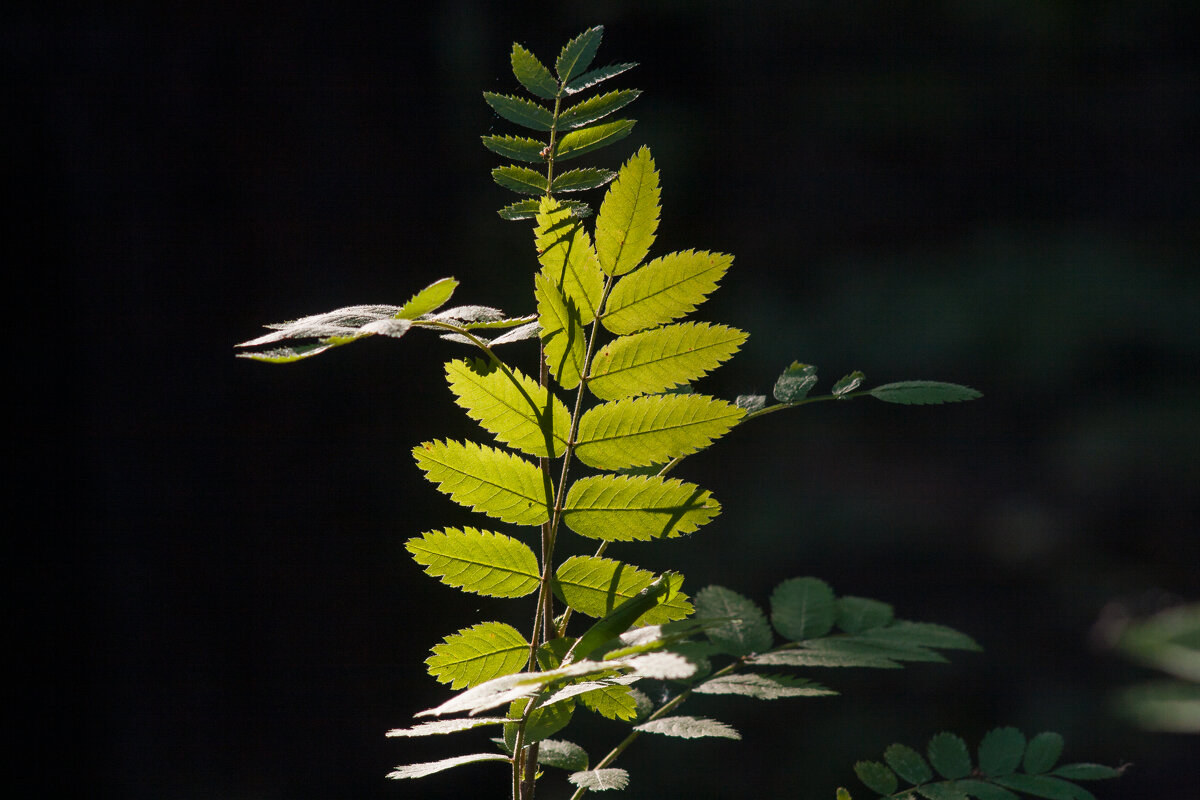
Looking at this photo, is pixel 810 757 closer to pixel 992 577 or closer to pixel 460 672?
pixel 992 577

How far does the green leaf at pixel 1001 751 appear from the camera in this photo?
33.7 inches

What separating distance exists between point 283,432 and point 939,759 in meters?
2.48

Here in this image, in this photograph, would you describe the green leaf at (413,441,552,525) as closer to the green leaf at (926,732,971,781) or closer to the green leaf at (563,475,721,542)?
the green leaf at (563,475,721,542)

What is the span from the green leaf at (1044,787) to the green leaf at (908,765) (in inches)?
2.7

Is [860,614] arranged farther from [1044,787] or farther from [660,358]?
[660,358]

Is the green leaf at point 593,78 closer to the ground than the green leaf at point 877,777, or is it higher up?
higher up

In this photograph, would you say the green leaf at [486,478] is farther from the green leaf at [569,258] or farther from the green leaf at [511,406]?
the green leaf at [569,258]

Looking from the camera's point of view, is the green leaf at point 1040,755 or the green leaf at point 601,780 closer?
the green leaf at point 601,780

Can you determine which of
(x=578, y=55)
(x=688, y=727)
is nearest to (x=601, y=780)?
(x=688, y=727)

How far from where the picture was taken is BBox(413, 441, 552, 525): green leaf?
24.1 inches

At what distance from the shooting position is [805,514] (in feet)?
14.2

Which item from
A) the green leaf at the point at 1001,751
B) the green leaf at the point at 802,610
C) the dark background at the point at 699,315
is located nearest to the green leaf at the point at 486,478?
the green leaf at the point at 802,610

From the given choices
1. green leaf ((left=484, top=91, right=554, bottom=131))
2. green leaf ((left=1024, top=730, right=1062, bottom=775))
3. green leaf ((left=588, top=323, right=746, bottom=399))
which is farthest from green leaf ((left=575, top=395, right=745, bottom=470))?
green leaf ((left=1024, top=730, right=1062, bottom=775))

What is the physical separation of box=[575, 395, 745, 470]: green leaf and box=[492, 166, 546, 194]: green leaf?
0.58ft
